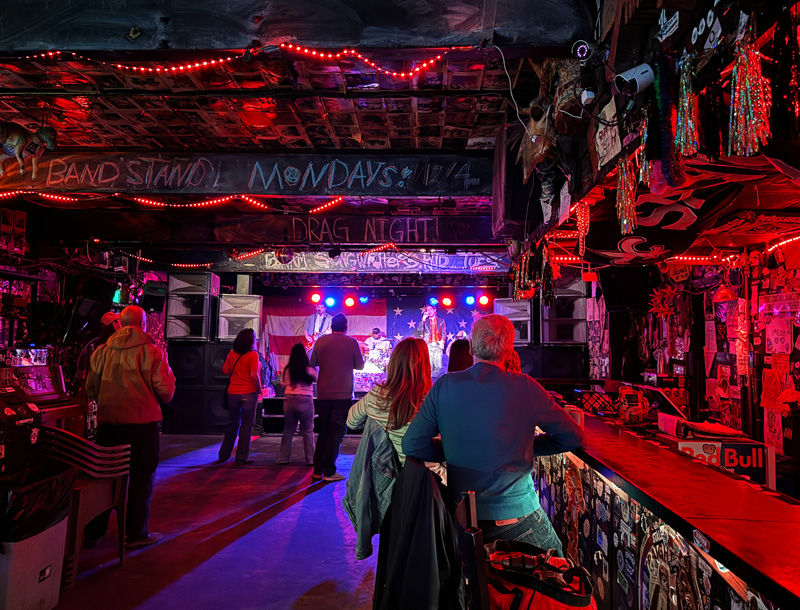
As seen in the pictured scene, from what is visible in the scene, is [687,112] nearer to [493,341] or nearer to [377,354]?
[493,341]

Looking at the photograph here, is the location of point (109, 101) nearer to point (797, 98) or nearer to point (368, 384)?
point (797, 98)

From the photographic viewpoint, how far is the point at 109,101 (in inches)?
167

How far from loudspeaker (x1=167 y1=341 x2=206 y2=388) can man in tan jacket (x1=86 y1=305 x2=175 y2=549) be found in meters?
6.73

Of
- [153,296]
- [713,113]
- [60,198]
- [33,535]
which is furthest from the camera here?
[153,296]

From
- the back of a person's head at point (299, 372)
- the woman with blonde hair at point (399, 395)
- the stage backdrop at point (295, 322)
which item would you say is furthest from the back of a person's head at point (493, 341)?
the stage backdrop at point (295, 322)

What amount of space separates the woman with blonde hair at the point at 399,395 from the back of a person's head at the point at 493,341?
57 cm

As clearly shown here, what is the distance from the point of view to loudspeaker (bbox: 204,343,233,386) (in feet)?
Result: 35.6

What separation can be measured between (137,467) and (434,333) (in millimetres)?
8798

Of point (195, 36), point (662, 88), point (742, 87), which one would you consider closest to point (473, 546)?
point (742, 87)

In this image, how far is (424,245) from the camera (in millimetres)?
7082

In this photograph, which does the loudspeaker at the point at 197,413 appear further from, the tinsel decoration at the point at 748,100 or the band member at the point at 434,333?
the tinsel decoration at the point at 748,100

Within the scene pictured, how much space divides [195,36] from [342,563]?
3.62 m

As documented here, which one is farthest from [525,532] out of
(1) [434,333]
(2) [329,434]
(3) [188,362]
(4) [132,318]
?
(1) [434,333]

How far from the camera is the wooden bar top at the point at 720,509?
144 centimetres
